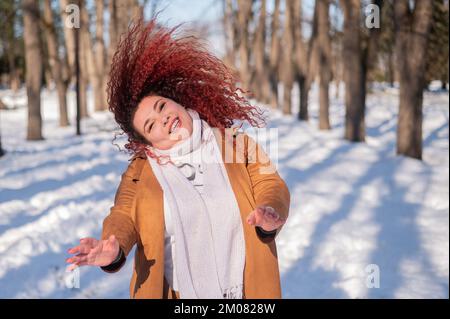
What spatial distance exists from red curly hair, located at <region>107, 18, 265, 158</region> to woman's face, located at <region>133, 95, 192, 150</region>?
0.04m

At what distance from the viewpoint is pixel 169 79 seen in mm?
2018

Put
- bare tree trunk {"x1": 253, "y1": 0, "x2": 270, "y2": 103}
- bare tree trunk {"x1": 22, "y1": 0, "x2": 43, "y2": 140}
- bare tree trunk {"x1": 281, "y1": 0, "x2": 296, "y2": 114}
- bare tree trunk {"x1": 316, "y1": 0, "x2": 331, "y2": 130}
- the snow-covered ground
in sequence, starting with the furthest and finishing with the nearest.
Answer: bare tree trunk {"x1": 253, "y1": 0, "x2": 270, "y2": 103} < bare tree trunk {"x1": 281, "y1": 0, "x2": 296, "y2": 114} < bare tree trunk {"x1": 316, "y1": 0, "x2": 331, "y2": 130} < bare tree trunk {"x1": 22, "y1": 0, "x2": 43, "y2": 140} < the snow-covered ground

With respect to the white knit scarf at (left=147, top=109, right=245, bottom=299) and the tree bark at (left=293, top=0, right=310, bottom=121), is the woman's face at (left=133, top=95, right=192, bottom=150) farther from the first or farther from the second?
the tree bark at (left=293, top=0, right=310, bottom=121)

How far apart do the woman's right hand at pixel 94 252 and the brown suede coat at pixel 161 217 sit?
0.06m

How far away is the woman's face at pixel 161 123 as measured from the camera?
1879 millimetres

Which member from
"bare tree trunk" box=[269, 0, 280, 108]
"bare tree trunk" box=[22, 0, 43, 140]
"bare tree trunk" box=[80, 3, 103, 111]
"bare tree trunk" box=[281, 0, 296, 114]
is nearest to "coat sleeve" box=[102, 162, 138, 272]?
"bare tree trunk" box=[22, 0, 43, 140]

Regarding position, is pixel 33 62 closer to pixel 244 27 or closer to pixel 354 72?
pixel 354 72

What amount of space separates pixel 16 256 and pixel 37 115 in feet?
29.3

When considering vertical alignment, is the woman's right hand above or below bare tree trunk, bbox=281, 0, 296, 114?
below

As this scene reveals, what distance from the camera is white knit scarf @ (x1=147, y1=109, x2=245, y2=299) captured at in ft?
5.99

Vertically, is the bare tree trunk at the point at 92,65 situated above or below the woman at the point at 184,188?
above

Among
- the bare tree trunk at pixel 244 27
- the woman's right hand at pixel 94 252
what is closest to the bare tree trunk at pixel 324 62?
the bare tree trunk at pixel 244 27

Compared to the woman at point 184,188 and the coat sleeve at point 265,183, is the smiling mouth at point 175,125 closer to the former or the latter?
the woman at point 184,188

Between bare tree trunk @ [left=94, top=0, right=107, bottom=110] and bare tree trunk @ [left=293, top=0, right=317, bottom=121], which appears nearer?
bare tree trunk @ [left=293, top=0, right=317, bottom=121]
